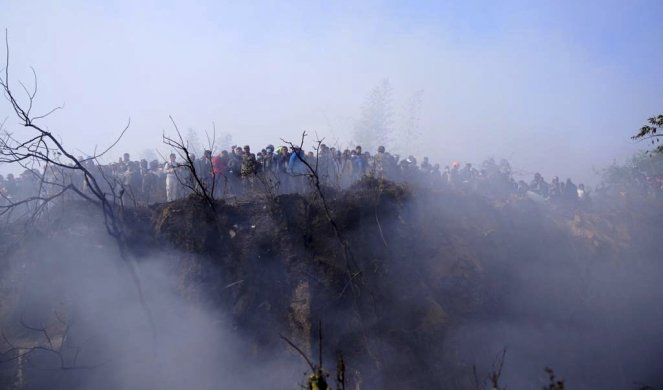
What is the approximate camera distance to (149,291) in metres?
8.17

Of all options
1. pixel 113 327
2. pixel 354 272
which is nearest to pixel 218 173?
pixel 113 327

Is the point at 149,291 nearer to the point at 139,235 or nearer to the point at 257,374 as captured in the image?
the point at 139,235

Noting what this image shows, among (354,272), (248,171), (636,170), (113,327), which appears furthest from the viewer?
(636,170)

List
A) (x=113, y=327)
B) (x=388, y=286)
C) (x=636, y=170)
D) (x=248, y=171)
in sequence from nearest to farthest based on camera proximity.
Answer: (x=113, y=327) → (x=388, y=286) → (x=248, y=171) → (x=636, y=170)

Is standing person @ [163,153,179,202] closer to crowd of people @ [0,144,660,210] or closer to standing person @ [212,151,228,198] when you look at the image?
crowd of people @ [0,144,660,210]

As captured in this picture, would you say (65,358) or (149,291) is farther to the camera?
(149,291)

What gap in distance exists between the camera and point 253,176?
10203 mm

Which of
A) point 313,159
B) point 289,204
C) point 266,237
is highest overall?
point 313,159

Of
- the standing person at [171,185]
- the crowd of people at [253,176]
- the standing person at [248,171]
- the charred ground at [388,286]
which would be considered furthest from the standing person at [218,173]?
the charred ground at [388,286]

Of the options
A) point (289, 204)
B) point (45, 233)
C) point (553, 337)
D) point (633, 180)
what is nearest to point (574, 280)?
point (553, 337)

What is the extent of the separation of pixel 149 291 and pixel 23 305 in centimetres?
234

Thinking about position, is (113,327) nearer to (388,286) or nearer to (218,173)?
(218,173)

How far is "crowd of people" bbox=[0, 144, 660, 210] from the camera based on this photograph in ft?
34.0

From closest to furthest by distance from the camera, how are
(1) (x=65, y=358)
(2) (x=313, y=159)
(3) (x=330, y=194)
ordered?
(1) (x=65, y=358)
(3) (x=330, y=194)
(2) (x=313, y=159)
